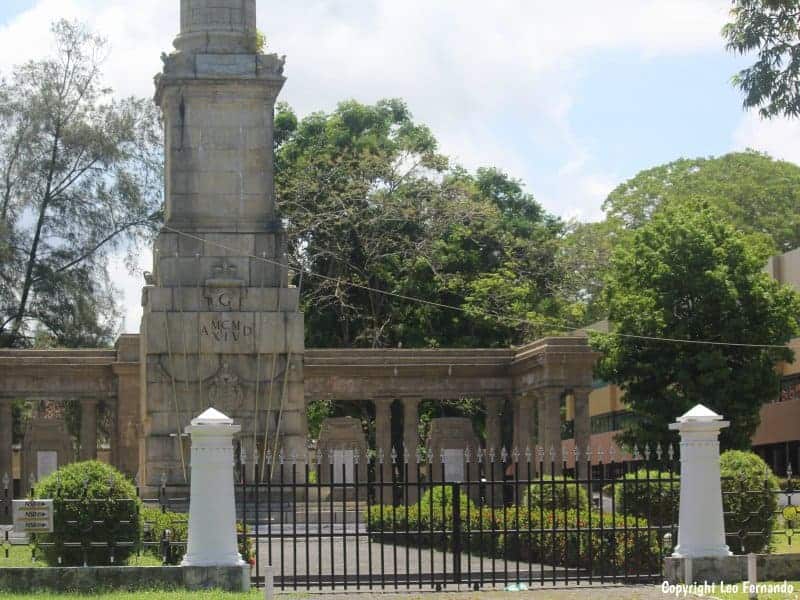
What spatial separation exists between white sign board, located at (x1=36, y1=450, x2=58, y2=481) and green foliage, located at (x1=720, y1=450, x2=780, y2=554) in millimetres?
19314

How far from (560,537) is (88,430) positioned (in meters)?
17.8

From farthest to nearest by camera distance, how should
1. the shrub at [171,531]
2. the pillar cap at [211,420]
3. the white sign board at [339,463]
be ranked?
the white sign board at [339,463] < the shrub at [171,531] < the pillar cap at [211,420]

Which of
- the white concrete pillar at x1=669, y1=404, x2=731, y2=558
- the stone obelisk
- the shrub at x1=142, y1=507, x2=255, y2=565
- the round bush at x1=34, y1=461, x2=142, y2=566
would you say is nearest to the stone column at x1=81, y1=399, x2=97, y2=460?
the stone obelisk

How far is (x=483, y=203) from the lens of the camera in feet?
163

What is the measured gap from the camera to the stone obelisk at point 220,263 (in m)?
33.4

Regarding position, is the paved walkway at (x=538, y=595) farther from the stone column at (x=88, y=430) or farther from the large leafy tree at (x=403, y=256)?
the large leafy tree at (x=403, y=256)

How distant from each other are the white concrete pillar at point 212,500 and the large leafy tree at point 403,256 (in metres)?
26.8

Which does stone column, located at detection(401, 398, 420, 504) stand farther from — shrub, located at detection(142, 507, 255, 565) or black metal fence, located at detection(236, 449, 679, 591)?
shrub, located at detection(142, 507, 255, 565)

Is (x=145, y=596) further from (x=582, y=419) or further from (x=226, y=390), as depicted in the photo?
(x=582, y=419)

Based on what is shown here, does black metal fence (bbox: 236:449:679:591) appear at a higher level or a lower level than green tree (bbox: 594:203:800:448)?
lower

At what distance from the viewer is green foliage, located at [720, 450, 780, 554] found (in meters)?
22.7

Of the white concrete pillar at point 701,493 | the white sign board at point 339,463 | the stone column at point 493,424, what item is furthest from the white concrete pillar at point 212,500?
the stone column at point 493,424

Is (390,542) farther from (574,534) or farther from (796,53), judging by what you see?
(796,53)

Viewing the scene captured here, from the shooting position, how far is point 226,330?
110 ft
